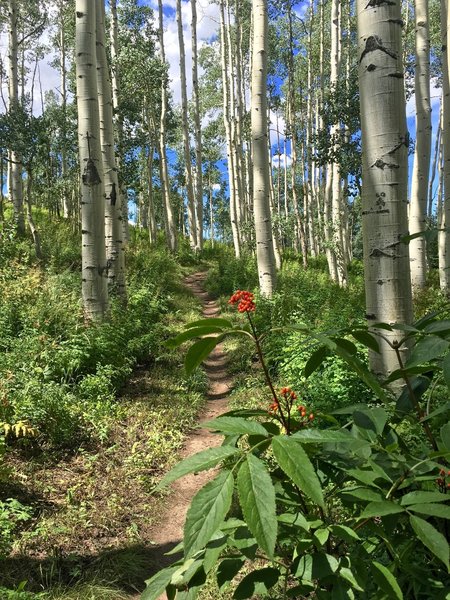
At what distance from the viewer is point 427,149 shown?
35.6 ft

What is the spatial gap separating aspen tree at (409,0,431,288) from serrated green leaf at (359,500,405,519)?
1064cm

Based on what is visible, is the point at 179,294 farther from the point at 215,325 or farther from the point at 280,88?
the point at 280,88

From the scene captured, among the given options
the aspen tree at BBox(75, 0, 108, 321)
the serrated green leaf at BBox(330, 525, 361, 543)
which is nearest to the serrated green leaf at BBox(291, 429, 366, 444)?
the serrated green leaf at BBox(330, 525, 361, 543)

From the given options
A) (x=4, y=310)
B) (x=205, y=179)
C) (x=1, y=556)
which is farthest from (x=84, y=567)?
(x=205, y=179)

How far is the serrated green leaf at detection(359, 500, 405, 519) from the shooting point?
2.68 feet

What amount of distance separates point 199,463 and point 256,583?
0.37 metres

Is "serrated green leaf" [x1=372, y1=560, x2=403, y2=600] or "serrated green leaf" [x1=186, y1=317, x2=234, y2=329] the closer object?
"serrated green leaf" [x1=372, y1=560, x2=403, y2=600]

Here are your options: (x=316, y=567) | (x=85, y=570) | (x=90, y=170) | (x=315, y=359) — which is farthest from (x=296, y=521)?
(x=90, y=170)

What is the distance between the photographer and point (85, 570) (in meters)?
2.82

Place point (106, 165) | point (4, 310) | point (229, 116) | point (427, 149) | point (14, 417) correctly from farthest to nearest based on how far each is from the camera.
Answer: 1. point (229, 116)
2. point (427, 149)
3. point (106, 165)
4. point (4, 310)
5. point (14, 417)

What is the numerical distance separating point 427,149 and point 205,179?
1376 inches

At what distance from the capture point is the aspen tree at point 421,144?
34.3 feet

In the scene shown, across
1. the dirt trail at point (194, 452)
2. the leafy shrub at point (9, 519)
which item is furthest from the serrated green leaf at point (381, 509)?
the leafy shrub at point (9, 519)

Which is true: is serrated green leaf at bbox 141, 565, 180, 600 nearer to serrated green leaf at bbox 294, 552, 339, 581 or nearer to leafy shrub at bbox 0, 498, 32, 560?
serrated green leaf at bbox 294, 552, 339, 581
